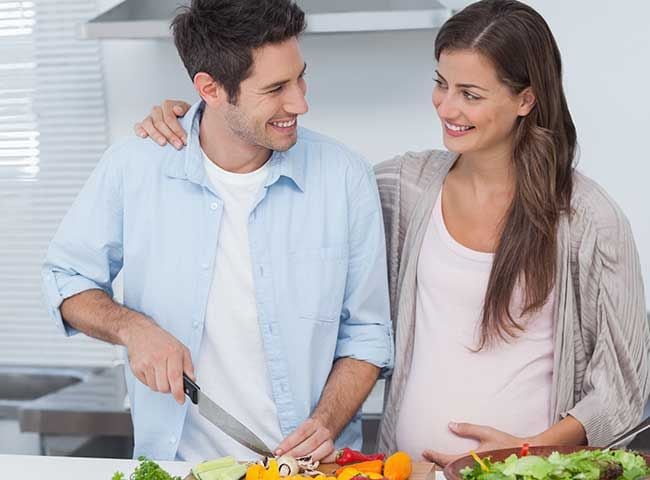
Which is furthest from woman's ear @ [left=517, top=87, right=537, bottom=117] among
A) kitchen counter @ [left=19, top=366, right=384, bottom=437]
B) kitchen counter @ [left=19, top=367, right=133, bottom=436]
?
kitchen counter @ [left=19, top=367, right=133, bottom=436]

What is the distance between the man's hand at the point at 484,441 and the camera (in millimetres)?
1774

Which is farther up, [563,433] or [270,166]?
[270,166]

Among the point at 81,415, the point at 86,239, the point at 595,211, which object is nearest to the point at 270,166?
the point at 86,239

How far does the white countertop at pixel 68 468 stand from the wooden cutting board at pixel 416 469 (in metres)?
0.16

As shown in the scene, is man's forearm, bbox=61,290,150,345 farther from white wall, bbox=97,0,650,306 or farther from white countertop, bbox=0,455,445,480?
white wall, bbox=97,0,650,306

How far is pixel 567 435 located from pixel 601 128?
Answer: 4.25 ft

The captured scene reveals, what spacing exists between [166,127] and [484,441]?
0.76 metres

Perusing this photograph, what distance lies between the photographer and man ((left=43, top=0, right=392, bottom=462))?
6.08ft

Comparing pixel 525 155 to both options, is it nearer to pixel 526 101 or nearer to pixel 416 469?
pixel 526 101

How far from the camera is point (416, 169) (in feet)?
6.53

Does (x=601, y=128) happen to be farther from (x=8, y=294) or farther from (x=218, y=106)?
(x=8, y=294)

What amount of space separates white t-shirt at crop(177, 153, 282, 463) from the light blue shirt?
20 millimetres

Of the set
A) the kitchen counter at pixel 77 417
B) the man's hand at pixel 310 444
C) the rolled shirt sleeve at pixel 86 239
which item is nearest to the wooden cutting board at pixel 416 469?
the man's hand at pixel 310 444

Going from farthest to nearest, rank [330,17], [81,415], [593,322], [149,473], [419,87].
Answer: [419,87]
[81,415]
[330,17]
[593,322]
[149,473]
